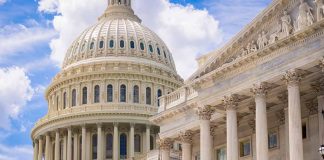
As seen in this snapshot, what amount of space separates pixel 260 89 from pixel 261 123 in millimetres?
2463

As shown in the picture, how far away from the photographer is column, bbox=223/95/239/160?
A: 186ft

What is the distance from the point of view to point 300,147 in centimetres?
5038

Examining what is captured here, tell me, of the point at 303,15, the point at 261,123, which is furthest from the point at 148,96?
the point at 303,15

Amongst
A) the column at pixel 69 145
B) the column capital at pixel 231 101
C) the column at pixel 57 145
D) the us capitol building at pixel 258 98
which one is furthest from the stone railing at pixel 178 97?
the column at pixel 57 145

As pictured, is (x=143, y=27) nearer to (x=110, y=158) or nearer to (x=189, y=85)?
(x=110, y=158)

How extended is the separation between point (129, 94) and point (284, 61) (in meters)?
82.4

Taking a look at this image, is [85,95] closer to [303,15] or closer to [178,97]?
[178,97]

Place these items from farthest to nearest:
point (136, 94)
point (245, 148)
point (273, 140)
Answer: point (136, 94)
point (245, 148)
point (273, 140)

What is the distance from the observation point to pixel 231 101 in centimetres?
5778

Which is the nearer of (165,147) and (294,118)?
(294,118)

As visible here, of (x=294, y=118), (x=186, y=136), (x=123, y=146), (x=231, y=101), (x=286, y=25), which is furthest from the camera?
(x=123, y=146)

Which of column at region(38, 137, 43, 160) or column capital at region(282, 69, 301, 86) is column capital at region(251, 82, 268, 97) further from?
column at region(38, 137, 43, 160)

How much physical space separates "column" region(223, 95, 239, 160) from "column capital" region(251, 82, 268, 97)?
9.55 feet

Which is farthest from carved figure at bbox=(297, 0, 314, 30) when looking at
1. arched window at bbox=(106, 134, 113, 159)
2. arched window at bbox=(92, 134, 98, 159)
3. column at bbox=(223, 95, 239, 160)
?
arched window at bbox=(92, 134, 98, 159)
